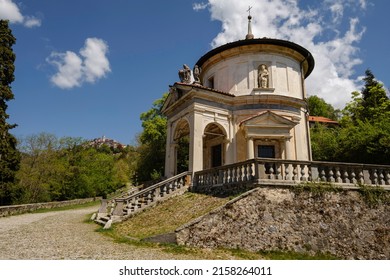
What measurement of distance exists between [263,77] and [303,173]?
8888 mm

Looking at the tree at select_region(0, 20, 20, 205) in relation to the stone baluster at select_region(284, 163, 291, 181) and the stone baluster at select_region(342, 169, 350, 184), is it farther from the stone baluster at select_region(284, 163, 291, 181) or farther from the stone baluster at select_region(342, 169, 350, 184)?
the stone baluster at select_region(342, 169, 350, 184)

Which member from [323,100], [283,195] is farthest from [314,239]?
[323,100]

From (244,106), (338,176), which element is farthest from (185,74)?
(338,176)

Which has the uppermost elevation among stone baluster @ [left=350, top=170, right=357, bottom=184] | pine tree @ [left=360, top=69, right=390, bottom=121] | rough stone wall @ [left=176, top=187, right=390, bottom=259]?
pine tree @ [left=360, top=69, right=390, bottom=121]

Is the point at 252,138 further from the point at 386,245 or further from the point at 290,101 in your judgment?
the point at 386,245

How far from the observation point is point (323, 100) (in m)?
58.7

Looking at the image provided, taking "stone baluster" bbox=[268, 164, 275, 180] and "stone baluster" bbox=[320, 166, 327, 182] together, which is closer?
"stone baluster" bbox=[268, 164, 275, 180]

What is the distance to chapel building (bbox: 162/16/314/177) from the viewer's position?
15.3 m

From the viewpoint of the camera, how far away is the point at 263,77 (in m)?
17.0

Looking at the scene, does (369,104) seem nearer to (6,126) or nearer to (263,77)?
(263,77)

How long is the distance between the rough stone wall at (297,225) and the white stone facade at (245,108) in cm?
566

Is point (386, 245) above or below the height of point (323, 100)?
below

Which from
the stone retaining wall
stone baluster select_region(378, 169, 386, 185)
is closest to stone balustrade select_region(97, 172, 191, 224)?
the stone retaining wall

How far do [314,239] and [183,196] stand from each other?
6128 millimetres
